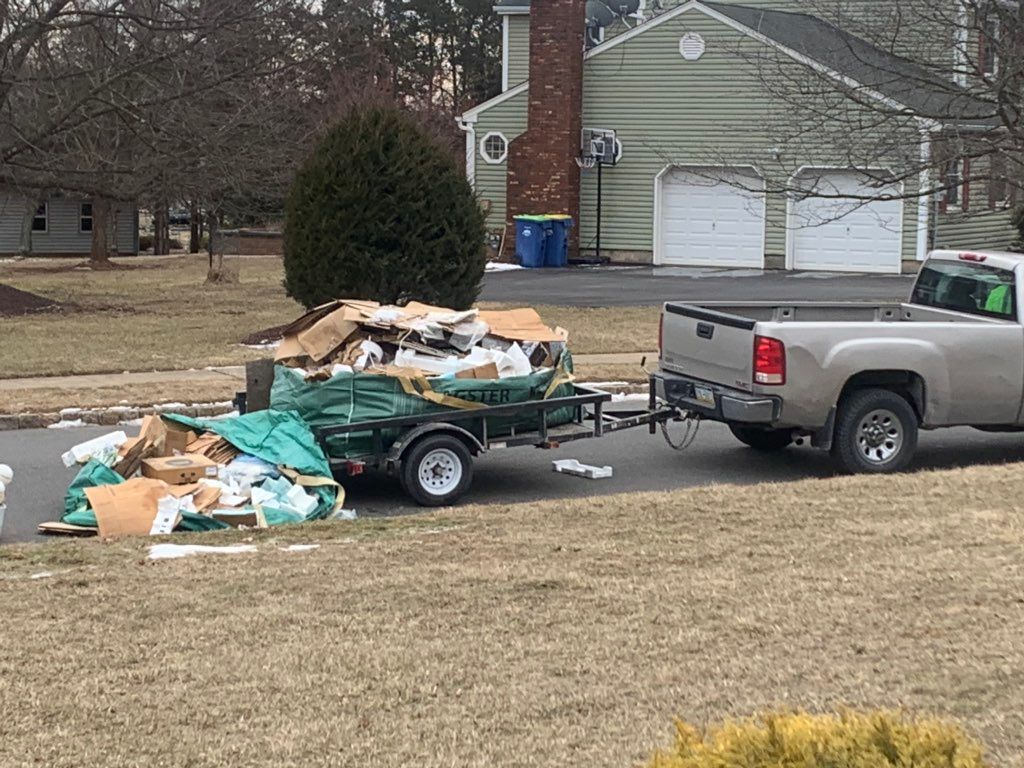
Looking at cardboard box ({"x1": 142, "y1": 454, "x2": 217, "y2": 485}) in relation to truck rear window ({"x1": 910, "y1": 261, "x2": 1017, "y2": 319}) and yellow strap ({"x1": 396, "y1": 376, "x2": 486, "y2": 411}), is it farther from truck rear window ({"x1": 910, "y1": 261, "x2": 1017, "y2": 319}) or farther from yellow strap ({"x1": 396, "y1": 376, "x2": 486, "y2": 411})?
truck rear window ({"x1": 910, "y1": 261, "x2": 1017, "y2": 319})

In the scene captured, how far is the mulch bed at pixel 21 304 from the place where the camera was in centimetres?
2441

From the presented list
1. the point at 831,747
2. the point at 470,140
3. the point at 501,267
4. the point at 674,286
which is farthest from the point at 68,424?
the point at 470,140

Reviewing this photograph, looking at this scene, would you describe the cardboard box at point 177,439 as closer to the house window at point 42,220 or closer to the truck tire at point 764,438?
the truck tire at point 764,438

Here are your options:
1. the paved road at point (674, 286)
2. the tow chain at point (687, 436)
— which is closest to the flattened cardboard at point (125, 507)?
the tow chain at point (687, 436)

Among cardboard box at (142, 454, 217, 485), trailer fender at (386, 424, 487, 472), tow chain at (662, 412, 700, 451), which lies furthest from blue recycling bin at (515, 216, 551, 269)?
cardboard box at (142, 454, 217, 485)

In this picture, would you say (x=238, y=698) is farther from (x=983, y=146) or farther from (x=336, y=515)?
(x=983, y=146)

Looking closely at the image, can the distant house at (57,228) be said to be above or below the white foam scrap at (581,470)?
above

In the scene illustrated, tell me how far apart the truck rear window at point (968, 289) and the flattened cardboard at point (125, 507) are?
6.75 metres

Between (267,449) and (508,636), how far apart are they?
415 centimetres

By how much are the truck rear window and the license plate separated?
2521 mm

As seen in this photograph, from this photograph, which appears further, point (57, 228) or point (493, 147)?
point (57, 228)

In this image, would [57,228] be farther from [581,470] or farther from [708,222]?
[581,470]

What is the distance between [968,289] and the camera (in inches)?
477

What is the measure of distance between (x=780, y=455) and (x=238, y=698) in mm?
7910
